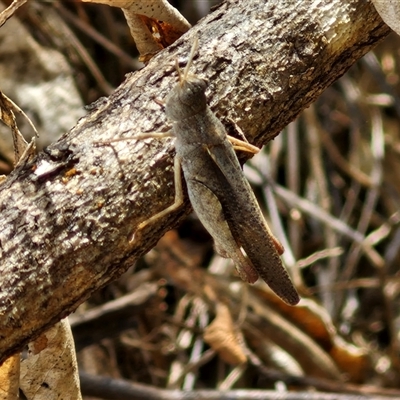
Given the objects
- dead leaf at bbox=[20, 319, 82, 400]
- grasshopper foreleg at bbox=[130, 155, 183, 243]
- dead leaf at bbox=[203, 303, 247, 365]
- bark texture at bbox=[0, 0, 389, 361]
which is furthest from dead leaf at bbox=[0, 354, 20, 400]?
dead leaf at bbox=[203, 303, 247, 365]

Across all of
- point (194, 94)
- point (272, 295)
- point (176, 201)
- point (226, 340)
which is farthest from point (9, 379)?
point (272, 295)

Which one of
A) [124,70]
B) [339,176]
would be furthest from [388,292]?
[124,70]

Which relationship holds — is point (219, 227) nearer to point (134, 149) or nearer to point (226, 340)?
point (134, 149)

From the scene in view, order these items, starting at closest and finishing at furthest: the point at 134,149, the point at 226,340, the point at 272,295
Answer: the point at 134,149 → the point at 226,340 → the point at 272,295

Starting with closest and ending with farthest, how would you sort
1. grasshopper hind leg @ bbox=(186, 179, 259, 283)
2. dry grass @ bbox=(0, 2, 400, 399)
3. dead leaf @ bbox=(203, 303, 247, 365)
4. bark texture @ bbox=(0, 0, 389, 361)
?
bark texture @ bbox=(0, 0, 389, 361) < grasshopper hind leg @ bbox=(186, 179, 259, 283) < dead leaf @ bbox=(203, 303, 247, 365) < dry grass @ bbox=(0, 2, 400, 399)

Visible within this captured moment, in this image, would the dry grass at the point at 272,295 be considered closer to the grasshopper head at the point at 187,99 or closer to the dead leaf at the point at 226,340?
the dead leaf at the point at 226,340

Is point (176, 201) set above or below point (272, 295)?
above

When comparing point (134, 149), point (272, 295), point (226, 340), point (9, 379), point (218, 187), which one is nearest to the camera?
point (134, 149)

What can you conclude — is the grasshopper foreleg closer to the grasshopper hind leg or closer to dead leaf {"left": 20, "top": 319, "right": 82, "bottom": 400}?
the grasshopper hind leg
